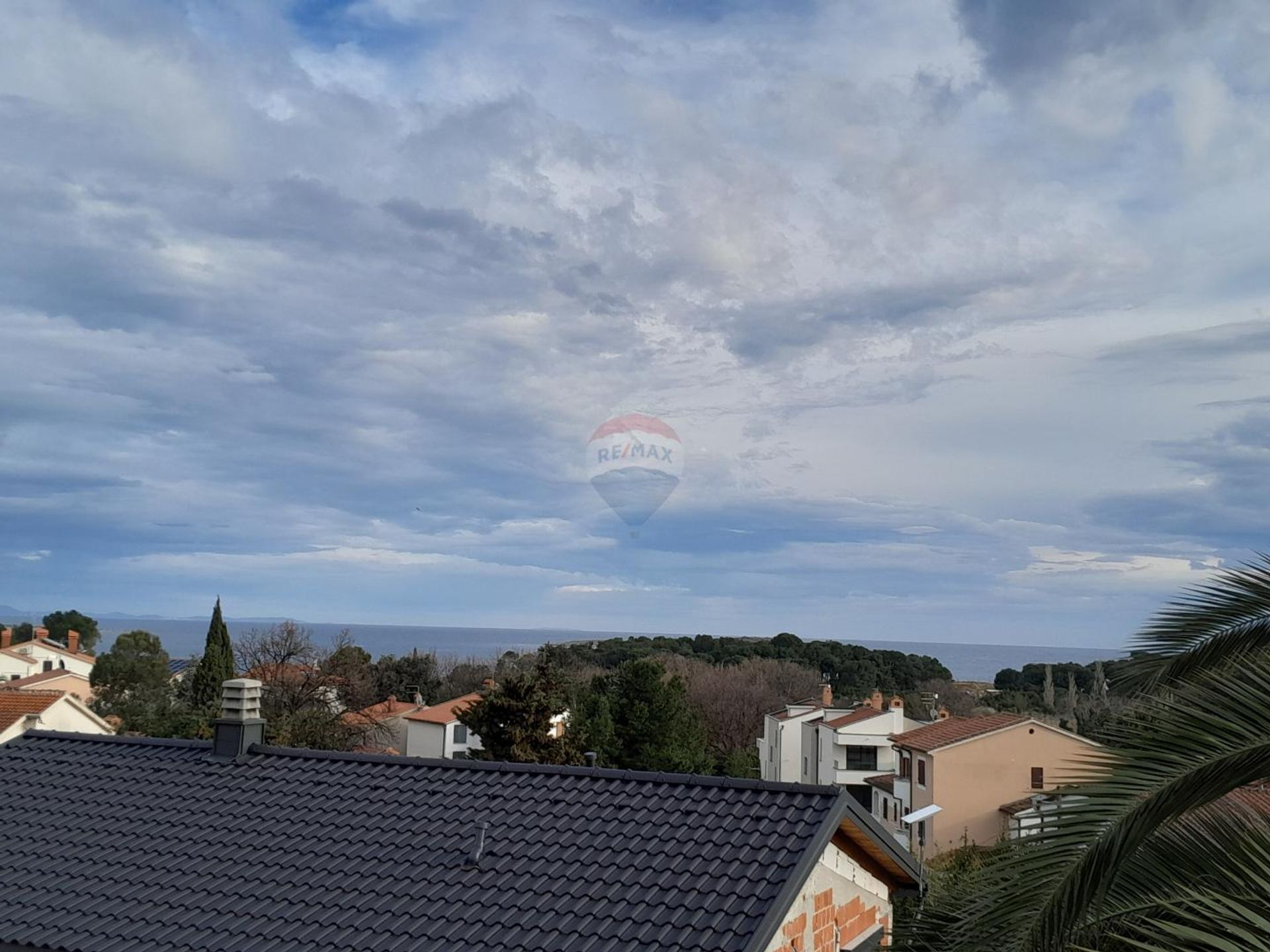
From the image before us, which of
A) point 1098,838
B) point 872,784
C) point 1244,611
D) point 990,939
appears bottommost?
point 872,784

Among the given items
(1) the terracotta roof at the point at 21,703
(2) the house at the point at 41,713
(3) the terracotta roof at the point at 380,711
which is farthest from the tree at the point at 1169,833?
(3) the terracotta roof at the point at 380,711

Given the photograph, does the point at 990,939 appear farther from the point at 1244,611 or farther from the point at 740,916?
the point at 740,916

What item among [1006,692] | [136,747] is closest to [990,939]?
[136,747]

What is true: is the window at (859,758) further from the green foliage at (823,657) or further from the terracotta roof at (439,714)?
the green foliage at (823,657)

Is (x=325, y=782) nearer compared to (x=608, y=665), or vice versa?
(x=325, y=782)

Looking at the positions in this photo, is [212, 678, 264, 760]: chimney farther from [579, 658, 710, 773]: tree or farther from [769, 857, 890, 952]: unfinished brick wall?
[579, 658, 710, 773]: tree

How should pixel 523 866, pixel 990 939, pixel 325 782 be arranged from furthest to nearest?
pixel 325 782 < pixel 523 866 < pixel 990 939

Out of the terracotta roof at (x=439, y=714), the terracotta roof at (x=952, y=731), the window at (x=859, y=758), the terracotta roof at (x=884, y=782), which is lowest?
the terracotta roof at (x=884, y=782)

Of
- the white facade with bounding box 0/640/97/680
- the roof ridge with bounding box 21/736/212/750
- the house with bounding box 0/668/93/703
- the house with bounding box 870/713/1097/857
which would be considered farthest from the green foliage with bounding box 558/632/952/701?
the roof ridge with bounding box 21/736/212/750

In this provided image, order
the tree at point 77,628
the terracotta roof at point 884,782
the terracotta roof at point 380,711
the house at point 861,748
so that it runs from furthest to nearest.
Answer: the tree at point 77,628 < the house at point 861,748 < the terracotta roof at point 380,711 < the terracotta roof at point 884,782
